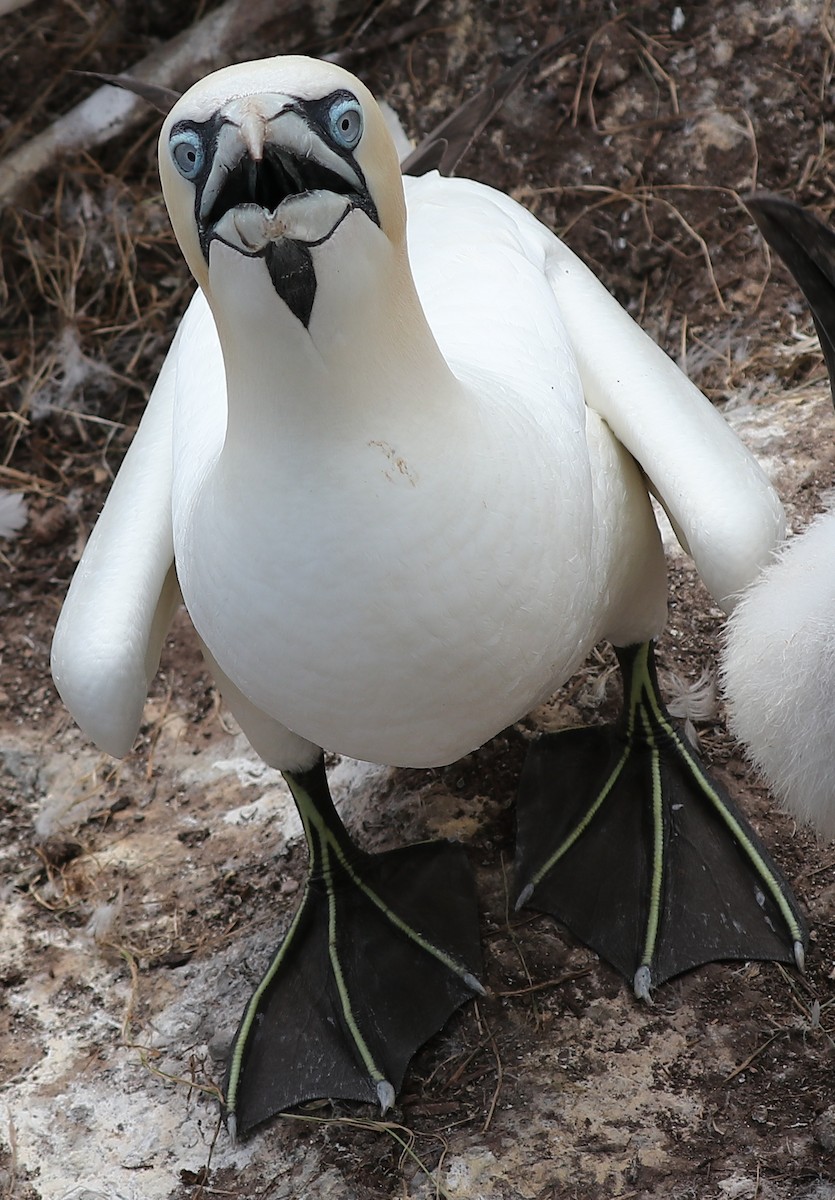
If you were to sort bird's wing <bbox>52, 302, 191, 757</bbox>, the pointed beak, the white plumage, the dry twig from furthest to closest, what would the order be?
the dry twig
bird's wing <bbox>52, 302, 191, 757</bbox>
the pointed beak
the white plumage

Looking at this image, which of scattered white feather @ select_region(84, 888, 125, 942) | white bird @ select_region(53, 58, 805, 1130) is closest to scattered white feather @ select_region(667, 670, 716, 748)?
white bird @ select_region(53, 58, 805, 1130)

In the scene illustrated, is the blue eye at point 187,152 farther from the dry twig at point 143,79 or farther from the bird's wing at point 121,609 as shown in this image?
the dry twig at point 143,79

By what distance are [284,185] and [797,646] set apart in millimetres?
1060

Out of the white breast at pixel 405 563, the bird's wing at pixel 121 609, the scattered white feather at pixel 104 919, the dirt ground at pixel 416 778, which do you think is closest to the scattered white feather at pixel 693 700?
the dirt ground at pixel 416 778

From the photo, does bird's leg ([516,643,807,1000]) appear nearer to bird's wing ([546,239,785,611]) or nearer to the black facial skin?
bird's wing ([546,239,785,611])

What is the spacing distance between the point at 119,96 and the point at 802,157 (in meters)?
2.33

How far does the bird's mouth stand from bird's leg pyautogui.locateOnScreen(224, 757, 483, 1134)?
1.45 m

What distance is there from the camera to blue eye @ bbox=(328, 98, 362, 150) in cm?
184

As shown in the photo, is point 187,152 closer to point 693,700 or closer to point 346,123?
point 346,123

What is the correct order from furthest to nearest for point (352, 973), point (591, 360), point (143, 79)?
point (143, 79), point (352, 973), point (591, 360)

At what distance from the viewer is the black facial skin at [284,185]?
1.78 m

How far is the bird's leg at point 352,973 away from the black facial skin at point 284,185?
1.39m

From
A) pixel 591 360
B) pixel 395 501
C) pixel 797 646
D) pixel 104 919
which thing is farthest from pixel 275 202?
pixel 104 919

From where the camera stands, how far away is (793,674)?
216 cm
